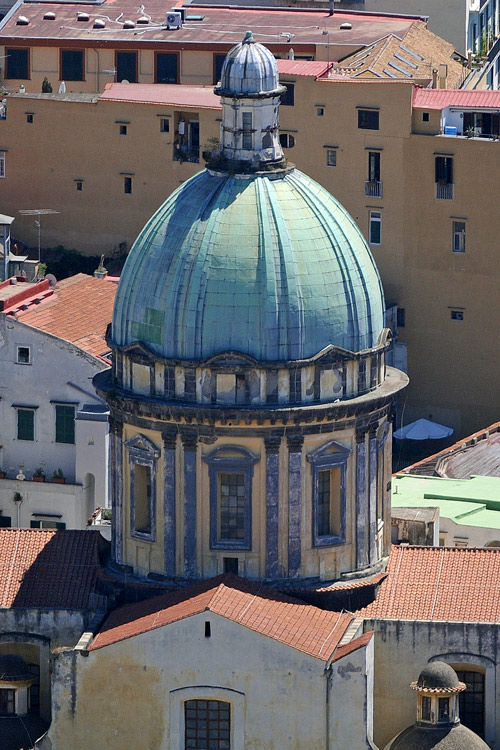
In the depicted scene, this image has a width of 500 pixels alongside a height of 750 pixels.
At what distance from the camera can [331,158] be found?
139750 mm

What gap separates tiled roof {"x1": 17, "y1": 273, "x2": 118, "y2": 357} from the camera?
118062 millimetres

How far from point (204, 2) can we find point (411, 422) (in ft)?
92.7

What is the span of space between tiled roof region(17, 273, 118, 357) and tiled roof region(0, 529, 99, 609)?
23009 millimetres

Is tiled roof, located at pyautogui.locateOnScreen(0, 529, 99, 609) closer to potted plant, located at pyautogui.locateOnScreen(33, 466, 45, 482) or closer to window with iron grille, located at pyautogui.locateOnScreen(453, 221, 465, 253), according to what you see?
potted plant, located at pyautogui.locateOnScreen(33, 466, 45, 482)

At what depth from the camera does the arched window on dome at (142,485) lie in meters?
90.4

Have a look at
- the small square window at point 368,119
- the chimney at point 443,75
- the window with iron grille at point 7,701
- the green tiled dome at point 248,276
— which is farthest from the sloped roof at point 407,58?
the window with iron grille at point 7,701

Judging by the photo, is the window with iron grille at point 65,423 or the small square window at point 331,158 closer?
the window with iron grille at point 65,423

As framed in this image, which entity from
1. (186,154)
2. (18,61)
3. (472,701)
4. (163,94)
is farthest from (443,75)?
(472,701)

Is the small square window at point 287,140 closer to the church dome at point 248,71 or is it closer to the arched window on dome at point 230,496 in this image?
the church dome at point 248,71

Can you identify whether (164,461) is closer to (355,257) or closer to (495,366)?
(355,257)

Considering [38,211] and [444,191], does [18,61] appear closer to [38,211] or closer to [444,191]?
[38,211]

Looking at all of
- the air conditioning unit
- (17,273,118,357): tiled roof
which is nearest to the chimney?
the air conditioning unit

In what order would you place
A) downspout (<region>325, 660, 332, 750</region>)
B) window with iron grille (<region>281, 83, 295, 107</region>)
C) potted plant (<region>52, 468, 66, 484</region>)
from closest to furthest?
downspout (<region>325, 660, 332, 750</region>) < potted plant (<region>52, 468, 66, 484</region>) < window with iron grille (<region>281, 83, 295, 107</region>)

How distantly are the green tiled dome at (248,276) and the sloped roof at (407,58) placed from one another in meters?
50.7
